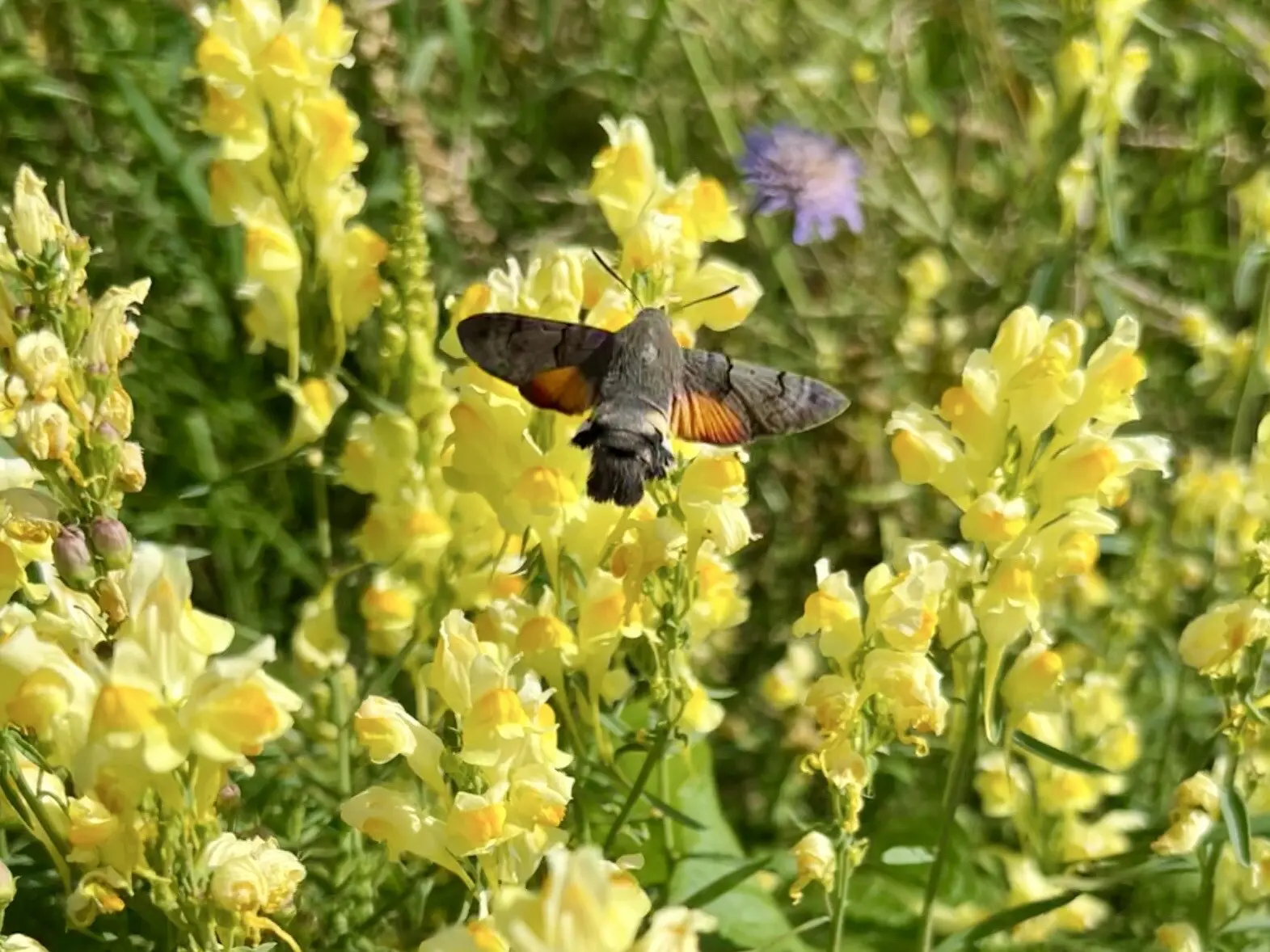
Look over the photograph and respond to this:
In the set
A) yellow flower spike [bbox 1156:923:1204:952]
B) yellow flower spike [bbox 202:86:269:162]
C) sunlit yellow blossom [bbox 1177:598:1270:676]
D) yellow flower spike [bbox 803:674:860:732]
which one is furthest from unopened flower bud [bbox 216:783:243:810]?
yellow flower spike [bbox 1156:923:1204:952]

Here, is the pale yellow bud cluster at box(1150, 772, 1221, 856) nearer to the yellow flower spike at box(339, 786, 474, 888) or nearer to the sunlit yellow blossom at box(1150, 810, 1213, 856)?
the sunlit yellow blossom at box(1150, 810, 1213, 856)

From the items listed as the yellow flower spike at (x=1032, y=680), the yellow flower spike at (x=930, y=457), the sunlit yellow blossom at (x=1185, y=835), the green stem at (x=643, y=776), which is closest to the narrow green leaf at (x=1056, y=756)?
the yellow flower spike at (x=1032, y=680)

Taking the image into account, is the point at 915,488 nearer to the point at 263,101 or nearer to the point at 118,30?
the point at 263,101

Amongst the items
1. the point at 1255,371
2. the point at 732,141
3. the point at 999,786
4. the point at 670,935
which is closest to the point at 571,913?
the point at 670,935

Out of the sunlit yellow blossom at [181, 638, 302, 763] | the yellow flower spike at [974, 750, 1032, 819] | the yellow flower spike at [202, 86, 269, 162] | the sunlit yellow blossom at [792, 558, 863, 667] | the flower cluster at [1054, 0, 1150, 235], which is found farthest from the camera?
the flower cluster at [1054, 0, 1150, 235]

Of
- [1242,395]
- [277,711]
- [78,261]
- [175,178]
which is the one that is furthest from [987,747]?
[175,178]

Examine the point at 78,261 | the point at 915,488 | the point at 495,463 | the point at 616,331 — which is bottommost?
the point at 915,488
